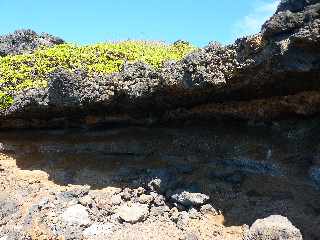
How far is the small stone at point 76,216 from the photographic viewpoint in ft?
36.1

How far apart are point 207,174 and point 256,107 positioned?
2121 mm

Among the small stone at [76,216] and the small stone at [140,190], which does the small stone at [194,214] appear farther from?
the small stone at [76,216]

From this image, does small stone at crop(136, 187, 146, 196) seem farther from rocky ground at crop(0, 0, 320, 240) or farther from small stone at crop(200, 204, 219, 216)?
small stone at crop(200, 204, 219, 216)

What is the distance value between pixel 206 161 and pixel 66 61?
6499 mm

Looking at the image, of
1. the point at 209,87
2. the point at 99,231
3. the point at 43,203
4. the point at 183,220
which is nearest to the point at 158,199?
the point at 183,220

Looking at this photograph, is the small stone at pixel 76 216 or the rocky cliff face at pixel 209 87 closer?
the rocky cliff face at pixel 209 87

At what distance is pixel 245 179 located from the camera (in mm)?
11633

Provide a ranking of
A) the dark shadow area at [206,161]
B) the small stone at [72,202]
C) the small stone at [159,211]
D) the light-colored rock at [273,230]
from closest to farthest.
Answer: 1. the light-colored rock at [273,230]
2. the dark shadow area at [206,161]
3. the small stone at [159,211]
4. the small stone at [72,202]

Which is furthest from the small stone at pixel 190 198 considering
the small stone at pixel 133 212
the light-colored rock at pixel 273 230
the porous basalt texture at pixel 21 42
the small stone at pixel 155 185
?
the porous basalt texture at pixel 21 42

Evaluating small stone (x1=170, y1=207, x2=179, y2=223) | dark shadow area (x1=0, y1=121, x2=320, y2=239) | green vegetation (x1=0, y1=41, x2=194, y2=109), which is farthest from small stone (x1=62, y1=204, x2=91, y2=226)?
green vegetation (x1=0, y1=41, x2=194, y2=109)

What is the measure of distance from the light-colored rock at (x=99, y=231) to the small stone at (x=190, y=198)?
5.37 ft

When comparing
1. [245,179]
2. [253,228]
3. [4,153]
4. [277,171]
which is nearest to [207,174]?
[245,179]

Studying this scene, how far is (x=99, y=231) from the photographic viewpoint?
35.3 feet

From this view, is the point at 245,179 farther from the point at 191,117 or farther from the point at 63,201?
the point at 63,201
